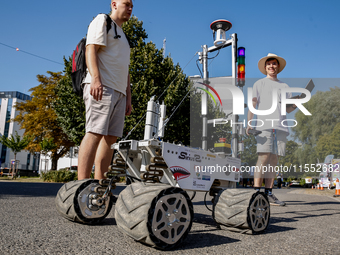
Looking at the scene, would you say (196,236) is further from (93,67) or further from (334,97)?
(334,97)

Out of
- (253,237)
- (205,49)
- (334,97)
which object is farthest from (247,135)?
(205,49)

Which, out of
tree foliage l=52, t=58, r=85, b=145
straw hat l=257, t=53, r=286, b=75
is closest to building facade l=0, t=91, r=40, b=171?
tree foliage l=52, t=58, r=85, b=145

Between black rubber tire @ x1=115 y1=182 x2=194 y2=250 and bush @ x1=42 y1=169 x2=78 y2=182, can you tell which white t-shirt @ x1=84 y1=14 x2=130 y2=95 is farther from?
bush @ x1=42 y1=169 x2=78 y2=182

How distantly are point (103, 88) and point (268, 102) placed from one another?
106 inches

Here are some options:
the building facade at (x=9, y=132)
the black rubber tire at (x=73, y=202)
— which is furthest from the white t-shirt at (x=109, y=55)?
the building facade at (x=9, y=132)

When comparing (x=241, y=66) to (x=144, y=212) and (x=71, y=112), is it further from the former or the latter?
(x=71, y=112)

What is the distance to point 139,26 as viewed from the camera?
Result: 1852cm

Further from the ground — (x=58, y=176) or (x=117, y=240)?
(x=117, y=240)


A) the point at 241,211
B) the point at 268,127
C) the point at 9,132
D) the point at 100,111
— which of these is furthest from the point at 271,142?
the point at 9,132

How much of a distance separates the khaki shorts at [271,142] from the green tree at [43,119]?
72.5ft

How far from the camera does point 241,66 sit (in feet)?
18.9

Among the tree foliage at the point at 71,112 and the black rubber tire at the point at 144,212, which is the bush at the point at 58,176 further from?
the black rubber tire at the point at 144,212

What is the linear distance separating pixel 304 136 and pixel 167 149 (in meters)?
3.33

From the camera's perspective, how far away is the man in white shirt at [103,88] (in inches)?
107
